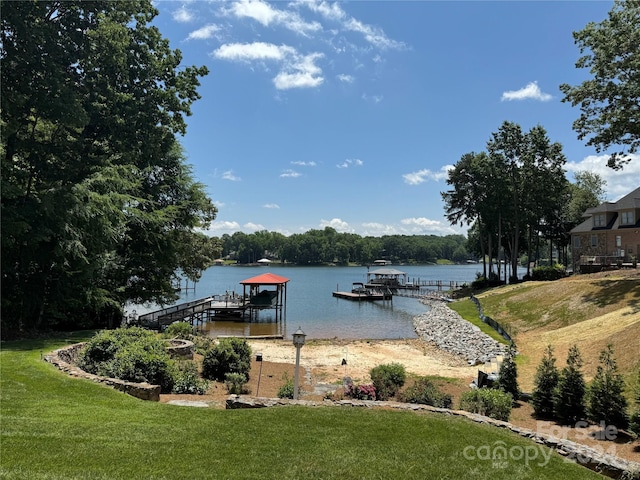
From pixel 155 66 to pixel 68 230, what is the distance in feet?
29.2

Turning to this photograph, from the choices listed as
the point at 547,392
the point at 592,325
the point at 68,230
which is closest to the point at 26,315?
the point at 68,230

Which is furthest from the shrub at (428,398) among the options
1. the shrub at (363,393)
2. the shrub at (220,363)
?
the shrub at (220,363)

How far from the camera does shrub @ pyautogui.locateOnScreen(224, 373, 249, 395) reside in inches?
423

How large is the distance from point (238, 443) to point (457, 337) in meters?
19.8

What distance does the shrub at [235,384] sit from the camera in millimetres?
10753

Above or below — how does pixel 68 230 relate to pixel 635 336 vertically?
above

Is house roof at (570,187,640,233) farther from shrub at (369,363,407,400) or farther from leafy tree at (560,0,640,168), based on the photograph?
shrub at (369,363,407,400)

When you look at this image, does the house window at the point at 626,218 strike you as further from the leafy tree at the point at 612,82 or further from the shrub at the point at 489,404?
the shrub at the point at 489,404

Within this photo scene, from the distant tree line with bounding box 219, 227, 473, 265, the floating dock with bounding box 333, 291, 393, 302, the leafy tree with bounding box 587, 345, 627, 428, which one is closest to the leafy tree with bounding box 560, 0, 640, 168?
the leafy tree with bounding box 587, 345, 627, 428

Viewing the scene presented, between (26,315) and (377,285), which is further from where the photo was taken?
(377,285)

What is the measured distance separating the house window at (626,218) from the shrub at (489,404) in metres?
34.2

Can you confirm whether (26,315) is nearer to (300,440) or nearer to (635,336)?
(300,440)

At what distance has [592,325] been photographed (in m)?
16.9

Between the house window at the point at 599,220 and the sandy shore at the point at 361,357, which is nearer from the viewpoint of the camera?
the sandy shore at the point at 361,357
